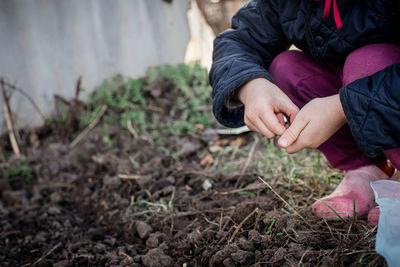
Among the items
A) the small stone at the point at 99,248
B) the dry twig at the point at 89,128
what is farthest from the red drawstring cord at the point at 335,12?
the dry twig at the point at 89,128

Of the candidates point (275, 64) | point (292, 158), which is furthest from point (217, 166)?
point (275, 64)

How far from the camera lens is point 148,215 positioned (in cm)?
167

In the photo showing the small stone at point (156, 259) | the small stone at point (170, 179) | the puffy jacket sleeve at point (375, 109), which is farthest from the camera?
the small stone at point (170, 179)

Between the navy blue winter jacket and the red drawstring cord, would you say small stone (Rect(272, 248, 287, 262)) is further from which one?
the red drawstring cord

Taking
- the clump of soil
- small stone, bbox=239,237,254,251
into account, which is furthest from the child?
small stone, bbox=239,237,254,251

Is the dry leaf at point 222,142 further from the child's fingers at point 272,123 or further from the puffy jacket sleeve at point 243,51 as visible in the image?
the child's fingers at point 272,123

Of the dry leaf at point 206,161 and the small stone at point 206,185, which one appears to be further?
the dry leaf at point 206,161

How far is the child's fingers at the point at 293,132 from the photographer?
3.51 ft

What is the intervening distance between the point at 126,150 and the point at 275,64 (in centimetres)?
129

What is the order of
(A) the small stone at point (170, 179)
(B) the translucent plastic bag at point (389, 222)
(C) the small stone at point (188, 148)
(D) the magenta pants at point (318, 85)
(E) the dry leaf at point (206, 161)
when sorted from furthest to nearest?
(C) the small stone at point (188, 148)
(E) the dry leaf at point (206, 161)
(A) the small stone at point (170, 179)
(D) the magenta pants at point (318, 85)
(B) the translucent plastic bag at point (389, 222)

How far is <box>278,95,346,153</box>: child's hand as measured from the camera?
1.07 m

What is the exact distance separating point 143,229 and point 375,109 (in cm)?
101

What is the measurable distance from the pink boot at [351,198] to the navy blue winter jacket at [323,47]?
318 mm

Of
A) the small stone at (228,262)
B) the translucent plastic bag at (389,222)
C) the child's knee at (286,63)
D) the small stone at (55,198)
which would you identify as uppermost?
the child's knee at (286,63)
